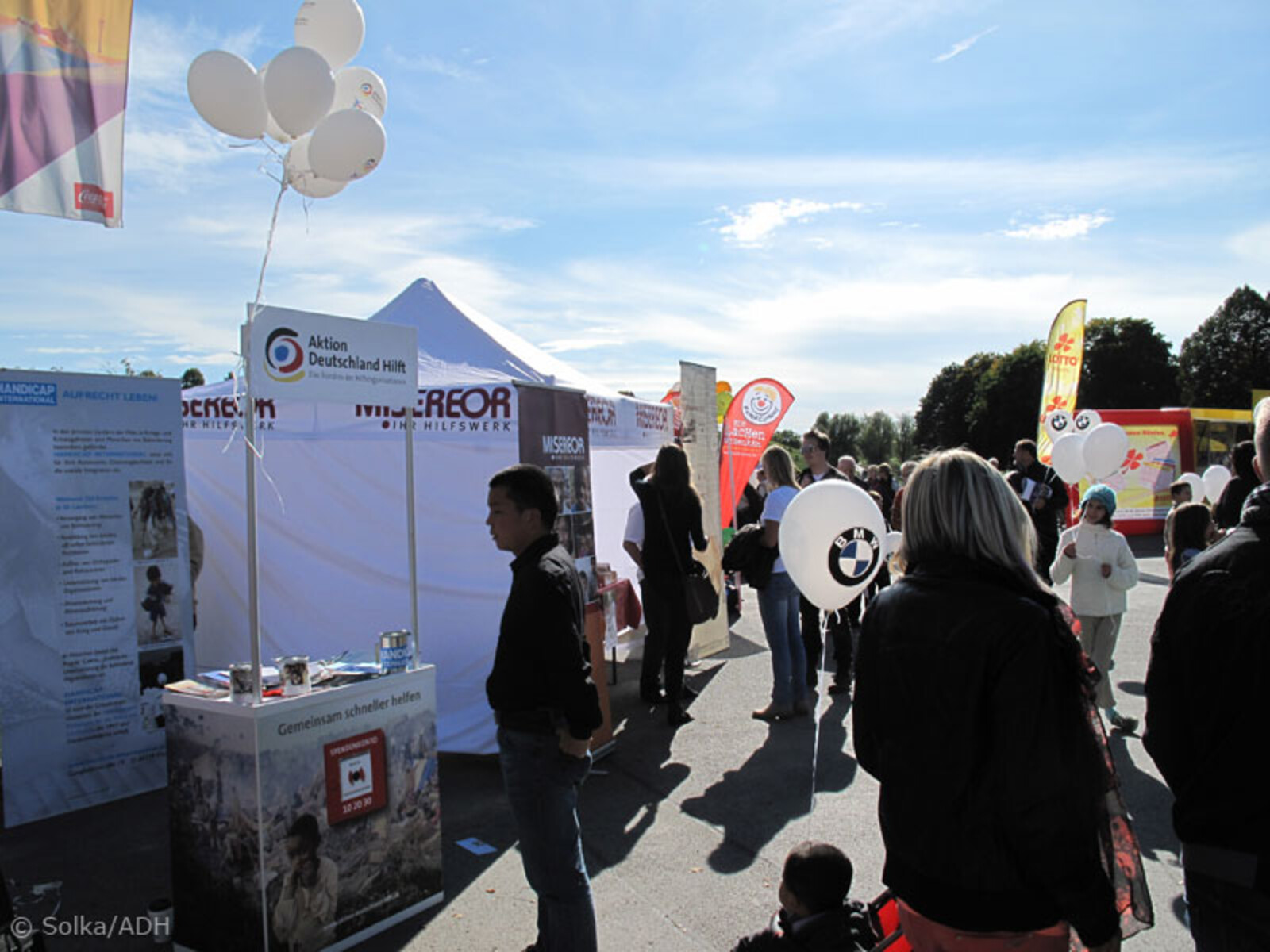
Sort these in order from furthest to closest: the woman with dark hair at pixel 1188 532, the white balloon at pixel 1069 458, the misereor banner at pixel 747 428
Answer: the misereor banner at pixel 747 428 < the white balloon at pixel 1069 458 < the woman with dark hair at pixel 1188 532

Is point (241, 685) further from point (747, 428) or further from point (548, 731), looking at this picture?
point (747, 428)

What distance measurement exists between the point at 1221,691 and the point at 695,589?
4202mm

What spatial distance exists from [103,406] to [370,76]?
251cm

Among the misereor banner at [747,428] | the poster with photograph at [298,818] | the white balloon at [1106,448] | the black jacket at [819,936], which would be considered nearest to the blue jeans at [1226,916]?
the black jacket at [819,936]

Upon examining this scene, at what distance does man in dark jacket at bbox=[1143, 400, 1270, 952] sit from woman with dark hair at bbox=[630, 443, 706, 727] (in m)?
4.01

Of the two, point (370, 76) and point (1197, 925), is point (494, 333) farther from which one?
point (1197, 925)

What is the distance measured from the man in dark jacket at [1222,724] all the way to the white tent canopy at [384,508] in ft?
13.8

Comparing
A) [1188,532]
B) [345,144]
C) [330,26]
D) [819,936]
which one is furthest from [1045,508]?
[330,26]

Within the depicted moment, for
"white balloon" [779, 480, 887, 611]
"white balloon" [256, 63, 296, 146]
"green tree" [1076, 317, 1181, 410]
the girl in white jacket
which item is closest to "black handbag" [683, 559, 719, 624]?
"white balloon" [779, 480, 887, 611]

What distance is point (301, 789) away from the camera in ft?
9.75

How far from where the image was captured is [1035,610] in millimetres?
1555

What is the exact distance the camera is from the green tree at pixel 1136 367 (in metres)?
38.1

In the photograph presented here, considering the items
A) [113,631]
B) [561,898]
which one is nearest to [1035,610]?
[561,898]

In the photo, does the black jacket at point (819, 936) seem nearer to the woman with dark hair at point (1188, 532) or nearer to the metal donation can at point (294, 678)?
the metal donation can at point (294, 678)
